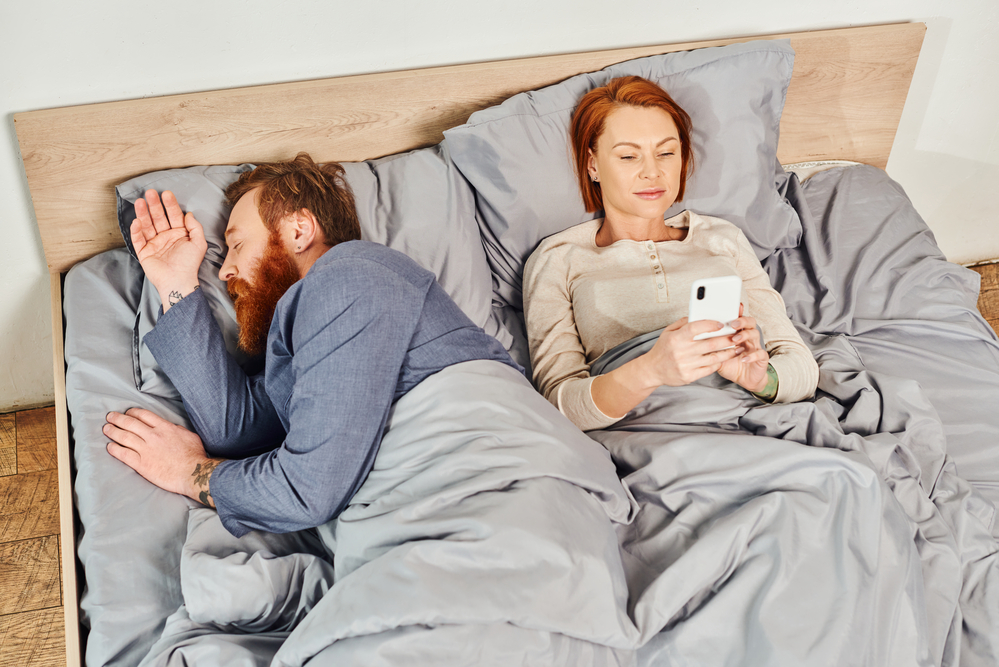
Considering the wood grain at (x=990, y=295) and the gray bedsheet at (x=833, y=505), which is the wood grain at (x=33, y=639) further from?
the wood grain at (x=990, y=295)

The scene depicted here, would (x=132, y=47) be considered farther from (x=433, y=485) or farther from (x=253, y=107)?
(x=433, y=485)

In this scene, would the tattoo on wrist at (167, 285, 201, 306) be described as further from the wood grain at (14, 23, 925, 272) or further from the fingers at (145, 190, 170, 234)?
the wood grain at (14, 23, 925, 272)

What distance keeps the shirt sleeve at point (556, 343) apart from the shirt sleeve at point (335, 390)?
36 centimetres

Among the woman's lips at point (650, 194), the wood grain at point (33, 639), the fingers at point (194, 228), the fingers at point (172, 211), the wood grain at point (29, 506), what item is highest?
the woman's lips at point (650, 194)

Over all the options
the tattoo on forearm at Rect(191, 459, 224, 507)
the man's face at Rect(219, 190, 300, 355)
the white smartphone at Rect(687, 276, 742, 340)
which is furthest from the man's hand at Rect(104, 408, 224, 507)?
the white smartphone at Rect(687, 276, 742, 340)

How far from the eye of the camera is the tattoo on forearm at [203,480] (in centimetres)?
121

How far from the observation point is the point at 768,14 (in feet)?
5.73

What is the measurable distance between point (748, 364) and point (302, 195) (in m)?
0.86

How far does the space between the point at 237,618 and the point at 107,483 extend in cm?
36

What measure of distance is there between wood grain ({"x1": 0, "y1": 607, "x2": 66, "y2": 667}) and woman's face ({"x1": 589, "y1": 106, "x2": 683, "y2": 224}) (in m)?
1.46

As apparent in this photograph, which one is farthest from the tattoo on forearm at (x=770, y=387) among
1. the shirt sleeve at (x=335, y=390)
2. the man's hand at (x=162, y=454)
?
the man's hand at (x=162, y=454)

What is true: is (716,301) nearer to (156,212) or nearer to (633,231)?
(633,231)

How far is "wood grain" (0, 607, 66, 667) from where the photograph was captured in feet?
4.66

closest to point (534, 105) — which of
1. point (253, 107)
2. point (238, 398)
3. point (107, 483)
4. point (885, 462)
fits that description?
point (253, 107)
